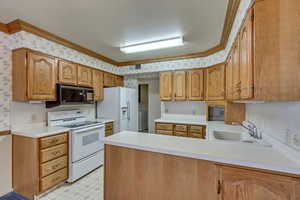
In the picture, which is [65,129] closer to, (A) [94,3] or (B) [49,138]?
(B) [49,138]

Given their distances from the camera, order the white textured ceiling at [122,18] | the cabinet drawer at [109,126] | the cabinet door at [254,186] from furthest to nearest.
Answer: the cabinet drawer at [109,126] < the white textured ceiling at [122,18] < the cabinet door at [254,186]

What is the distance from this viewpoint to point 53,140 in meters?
2.17

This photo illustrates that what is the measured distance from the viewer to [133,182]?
138cm

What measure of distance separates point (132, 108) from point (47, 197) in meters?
2.57

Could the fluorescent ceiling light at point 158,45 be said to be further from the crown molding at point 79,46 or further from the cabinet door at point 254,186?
the cabinet door at point 254,186

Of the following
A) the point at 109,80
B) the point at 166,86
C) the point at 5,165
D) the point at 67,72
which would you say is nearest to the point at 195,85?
the point at 166,86

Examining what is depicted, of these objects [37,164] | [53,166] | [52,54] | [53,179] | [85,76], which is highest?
[52,54]

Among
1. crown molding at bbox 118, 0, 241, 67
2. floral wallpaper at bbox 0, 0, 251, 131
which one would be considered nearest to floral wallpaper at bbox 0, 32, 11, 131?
floral wallpaper at bbox 0, 0, 251, 131

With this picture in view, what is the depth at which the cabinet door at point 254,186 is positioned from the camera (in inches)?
36.4

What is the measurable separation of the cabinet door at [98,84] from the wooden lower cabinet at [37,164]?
4.65 ft

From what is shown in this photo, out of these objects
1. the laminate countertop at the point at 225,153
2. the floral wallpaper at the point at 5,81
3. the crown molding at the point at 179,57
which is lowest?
the laminate countertop at the point at 225,153

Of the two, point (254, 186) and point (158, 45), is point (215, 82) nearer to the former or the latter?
point (158, 45)

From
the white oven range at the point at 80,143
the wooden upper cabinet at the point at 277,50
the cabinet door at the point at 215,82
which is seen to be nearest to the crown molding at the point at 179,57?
the cabinet door at the point at 215,82

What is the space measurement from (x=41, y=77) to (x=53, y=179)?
1.65m
